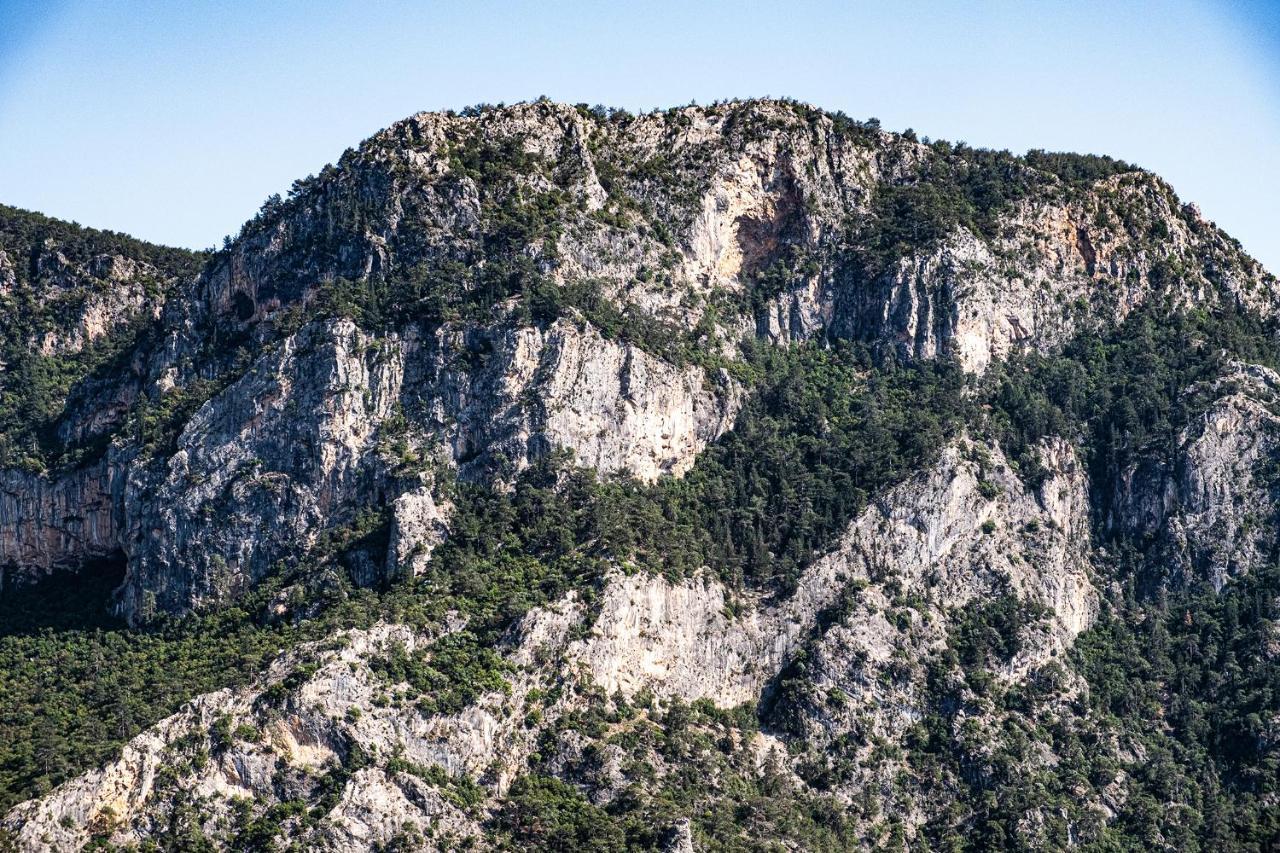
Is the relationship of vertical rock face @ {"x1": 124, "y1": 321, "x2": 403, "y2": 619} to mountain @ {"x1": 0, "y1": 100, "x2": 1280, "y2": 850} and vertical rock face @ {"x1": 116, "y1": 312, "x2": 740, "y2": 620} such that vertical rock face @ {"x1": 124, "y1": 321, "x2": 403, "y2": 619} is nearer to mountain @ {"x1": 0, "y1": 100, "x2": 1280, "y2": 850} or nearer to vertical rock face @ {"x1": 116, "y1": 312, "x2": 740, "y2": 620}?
vertical rock face @ {"x1": 116, "y1": 312, "x2": 740, "y2": 620}

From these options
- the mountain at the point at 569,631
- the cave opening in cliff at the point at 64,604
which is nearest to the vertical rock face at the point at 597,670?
the mountain at the point at 569,631

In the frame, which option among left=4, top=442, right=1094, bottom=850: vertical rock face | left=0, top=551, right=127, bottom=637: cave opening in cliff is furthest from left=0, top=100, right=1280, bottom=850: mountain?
left=0, top=551, right=127, bottom=637: cave opening in cliff

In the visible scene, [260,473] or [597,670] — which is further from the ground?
[260,473]

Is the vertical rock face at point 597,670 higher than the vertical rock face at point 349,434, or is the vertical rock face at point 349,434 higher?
the vertical rock face at point 349,434

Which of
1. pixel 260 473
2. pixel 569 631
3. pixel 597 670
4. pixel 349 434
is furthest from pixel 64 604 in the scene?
pixel 597 670

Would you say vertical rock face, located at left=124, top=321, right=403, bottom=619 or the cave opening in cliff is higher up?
vertical rock face, located at left=124, top=321, right=403, bottom=619

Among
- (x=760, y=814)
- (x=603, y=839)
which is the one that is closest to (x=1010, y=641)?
(x=760, y=814)

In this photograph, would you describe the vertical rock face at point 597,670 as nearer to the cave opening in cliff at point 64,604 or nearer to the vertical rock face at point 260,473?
the vertical rock face at point 260,473

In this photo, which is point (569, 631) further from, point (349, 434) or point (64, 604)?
point (64, 604)

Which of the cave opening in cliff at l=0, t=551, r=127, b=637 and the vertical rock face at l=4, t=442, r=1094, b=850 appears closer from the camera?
the vertical rock face at l=4, t=442, r=1094, b=850

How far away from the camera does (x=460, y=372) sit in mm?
191000

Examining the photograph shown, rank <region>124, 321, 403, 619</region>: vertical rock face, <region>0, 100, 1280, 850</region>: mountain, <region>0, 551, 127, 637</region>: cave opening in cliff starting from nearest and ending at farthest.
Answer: <region>0, 100, 1280, 850</region>: mountain < <region>124, 321, 403, 619</region>: vertical rock face < <region>0, 551, 127, 637</region>: cave opening in cliff

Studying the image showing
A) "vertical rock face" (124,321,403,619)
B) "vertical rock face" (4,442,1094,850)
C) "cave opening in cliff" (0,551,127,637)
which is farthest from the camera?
"cave opening in cliff" (0,551,127,637)

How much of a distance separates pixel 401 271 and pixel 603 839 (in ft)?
206
